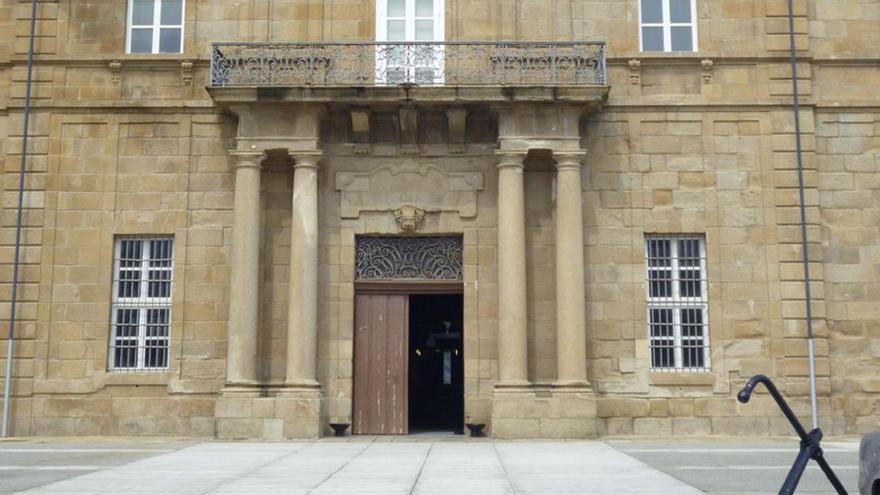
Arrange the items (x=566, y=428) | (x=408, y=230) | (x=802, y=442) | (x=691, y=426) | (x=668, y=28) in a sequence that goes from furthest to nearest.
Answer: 1. (x=668, y=28)
2. (x=408, y=230)
3. (x=691, y=426)
4. (x=566, y=428)
5. (x=802, y=442)

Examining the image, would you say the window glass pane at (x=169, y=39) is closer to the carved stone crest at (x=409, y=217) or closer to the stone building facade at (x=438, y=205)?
the stone building facade at (x=438, y=205)

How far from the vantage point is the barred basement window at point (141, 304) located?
19516 mm

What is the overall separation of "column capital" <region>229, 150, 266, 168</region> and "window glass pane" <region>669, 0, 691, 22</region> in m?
9.13

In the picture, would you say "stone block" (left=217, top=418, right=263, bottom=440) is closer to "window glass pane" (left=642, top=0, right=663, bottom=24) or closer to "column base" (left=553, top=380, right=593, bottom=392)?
"column base" (left=553, top=380, right=593, bottom=392)

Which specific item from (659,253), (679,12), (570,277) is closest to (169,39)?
(570,277)

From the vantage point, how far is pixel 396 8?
66.6 feet

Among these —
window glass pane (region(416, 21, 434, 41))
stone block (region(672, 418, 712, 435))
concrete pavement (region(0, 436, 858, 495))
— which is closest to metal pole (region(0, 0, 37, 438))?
concrete pavement (region(0, 436, 858, 495))

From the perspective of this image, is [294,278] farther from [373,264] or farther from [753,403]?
[753,403]

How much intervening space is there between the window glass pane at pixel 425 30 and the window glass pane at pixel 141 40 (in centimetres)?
575

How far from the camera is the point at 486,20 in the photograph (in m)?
20.0

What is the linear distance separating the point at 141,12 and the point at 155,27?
51cm

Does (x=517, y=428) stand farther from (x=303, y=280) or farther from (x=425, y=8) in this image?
(x=425, y=8)

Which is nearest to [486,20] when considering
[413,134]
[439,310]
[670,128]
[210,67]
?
[413,134]

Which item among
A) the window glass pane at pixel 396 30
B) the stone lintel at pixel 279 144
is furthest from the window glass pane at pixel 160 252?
the window glass pane at pixel 396 30
